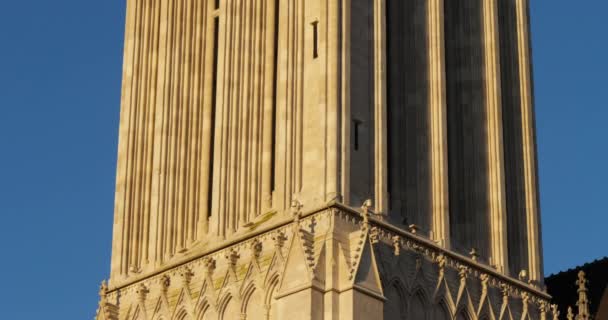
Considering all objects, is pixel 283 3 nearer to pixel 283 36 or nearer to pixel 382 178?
pixel 283 36

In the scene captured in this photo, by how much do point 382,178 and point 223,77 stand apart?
522 cm

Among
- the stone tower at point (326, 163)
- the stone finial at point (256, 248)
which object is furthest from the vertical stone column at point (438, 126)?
the stone finial at point (256, 248)

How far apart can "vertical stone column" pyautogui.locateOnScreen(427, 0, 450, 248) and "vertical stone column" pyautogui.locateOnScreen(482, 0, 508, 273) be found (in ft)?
5.46

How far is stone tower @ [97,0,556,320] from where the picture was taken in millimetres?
40000

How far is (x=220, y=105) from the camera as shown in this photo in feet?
144

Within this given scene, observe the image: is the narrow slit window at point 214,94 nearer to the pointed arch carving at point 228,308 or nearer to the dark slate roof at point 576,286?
the pointed arch carving at point 228,308

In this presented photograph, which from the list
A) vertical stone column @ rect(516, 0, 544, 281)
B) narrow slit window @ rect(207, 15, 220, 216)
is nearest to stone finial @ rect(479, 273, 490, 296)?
vertical stone column @ rect(516, 0, 544, 281)

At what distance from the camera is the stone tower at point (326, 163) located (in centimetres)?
4000

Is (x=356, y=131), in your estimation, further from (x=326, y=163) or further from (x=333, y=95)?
(x=326, y=163)

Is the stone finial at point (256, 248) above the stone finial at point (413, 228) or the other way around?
the other way around

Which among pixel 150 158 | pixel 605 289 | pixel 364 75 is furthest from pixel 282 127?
pixel 605 289

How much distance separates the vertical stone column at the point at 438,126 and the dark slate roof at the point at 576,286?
971 cm

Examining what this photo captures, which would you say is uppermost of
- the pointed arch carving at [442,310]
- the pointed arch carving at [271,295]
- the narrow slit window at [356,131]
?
the narrow slit window at [356,131]

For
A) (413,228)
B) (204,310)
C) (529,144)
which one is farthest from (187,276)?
(529,144)
